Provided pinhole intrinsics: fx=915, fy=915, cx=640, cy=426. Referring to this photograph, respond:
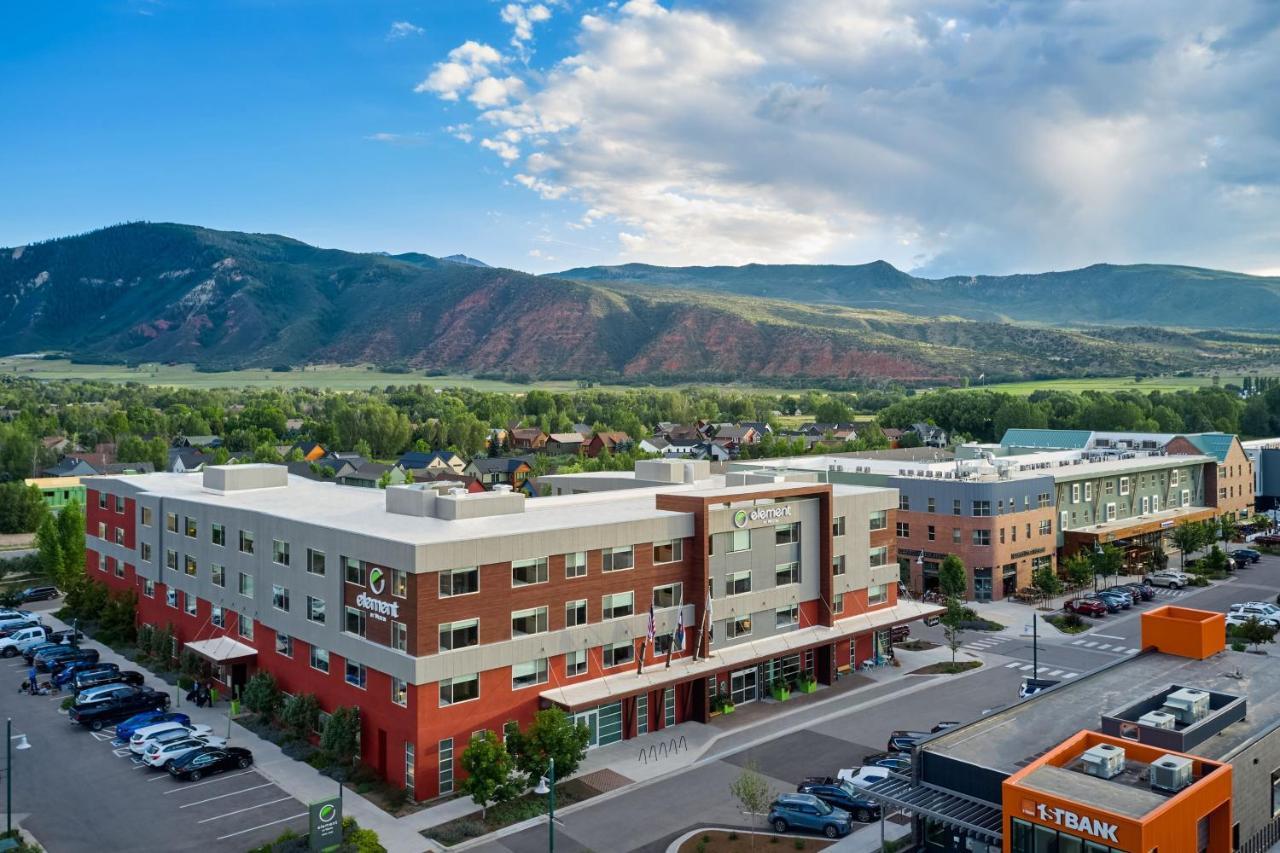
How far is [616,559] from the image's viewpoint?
42594mm

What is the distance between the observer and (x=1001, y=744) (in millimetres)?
29156

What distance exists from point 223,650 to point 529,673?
17498 mm

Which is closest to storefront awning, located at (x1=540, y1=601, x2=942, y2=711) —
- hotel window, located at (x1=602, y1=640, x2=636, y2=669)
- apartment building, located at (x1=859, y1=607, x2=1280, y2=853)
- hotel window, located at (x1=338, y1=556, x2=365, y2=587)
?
hotel window, located at (x1=602, y1=640, x2=636, y2=669)

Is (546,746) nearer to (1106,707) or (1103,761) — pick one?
(1103,761)

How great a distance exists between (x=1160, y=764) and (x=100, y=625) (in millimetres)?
62033

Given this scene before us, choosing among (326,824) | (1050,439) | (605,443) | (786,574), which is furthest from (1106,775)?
(605,443)

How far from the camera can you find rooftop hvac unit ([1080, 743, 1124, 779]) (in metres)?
25.7

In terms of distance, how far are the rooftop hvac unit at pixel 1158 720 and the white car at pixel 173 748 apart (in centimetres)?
3597

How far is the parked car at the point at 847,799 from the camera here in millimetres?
34281

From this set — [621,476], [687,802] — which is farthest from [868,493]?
[687,802]

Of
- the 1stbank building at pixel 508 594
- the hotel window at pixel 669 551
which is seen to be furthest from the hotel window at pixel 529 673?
the hotel window at pixel 669 551

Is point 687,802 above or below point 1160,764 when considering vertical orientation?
below

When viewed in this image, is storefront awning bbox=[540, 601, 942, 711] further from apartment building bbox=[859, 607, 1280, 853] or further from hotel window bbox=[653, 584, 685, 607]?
apartment building bbox=[859, 607, 1280, 853]

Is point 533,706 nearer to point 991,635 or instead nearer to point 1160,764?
point 1160,764
